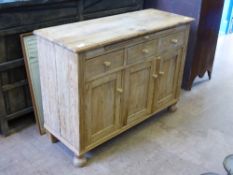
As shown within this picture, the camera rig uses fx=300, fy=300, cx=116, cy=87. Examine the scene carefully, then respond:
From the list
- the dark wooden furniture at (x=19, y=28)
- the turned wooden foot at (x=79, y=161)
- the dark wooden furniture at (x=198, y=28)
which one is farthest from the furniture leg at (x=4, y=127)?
the dark wooden furniture at (x=198, y=28)

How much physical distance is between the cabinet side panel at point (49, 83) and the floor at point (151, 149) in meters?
0.22

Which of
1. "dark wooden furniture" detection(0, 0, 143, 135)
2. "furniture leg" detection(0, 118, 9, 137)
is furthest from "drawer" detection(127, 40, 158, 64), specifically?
"furniture leg" detection(0, 118, 9, 137)

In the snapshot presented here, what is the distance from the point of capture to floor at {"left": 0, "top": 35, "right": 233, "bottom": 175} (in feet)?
6.54

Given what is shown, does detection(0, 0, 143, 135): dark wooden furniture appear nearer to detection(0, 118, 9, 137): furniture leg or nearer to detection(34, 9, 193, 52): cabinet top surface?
detection(0, 118, 9, 137): furniture leg

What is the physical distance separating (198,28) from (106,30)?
3.69 feet

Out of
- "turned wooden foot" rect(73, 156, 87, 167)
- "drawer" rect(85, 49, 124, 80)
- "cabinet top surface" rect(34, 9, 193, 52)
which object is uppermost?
"cabinet top surface" rect(34, 9, 193, 52)

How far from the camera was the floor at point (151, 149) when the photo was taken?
1994mm

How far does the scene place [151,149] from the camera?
2.19 metres

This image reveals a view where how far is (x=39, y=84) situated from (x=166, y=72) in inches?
38.4

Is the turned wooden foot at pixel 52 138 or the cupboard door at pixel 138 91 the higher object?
the cupboard door at pixel 138 91

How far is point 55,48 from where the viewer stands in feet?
5.81

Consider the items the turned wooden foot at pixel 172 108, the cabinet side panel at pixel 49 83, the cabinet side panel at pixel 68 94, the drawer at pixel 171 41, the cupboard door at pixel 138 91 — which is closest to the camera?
the cabinet side panel at pixel 68 94

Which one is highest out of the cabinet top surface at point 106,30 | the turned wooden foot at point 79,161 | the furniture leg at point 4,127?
the cabinet top surface at point 106,30

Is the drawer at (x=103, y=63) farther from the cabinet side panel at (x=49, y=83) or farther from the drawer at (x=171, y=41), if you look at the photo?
the drawer at (x=171, y=41)
